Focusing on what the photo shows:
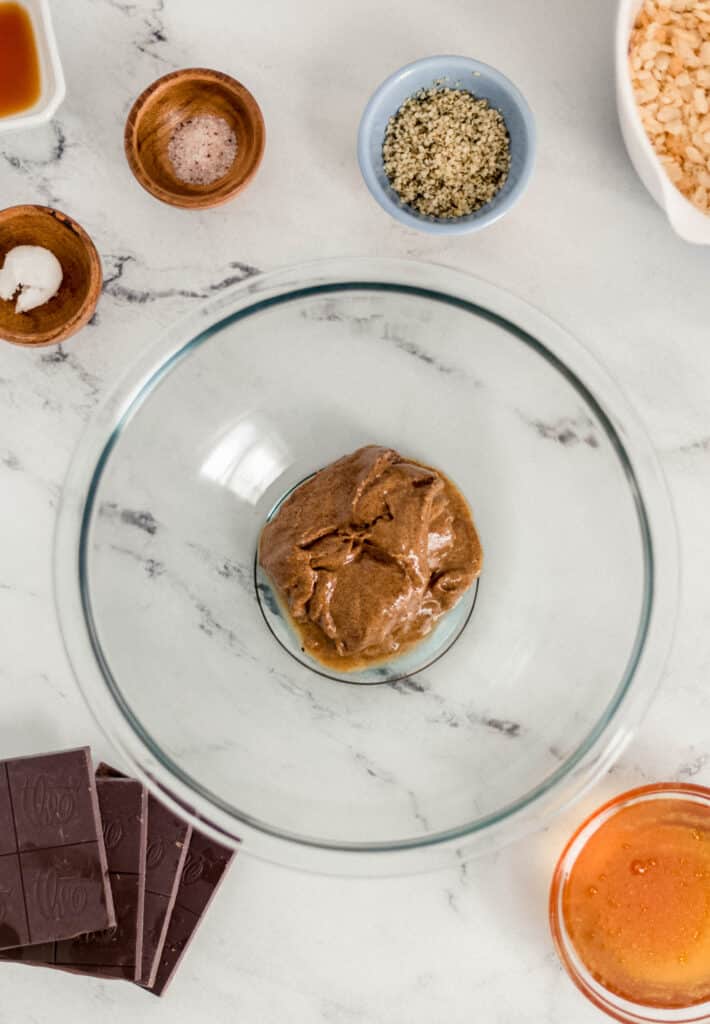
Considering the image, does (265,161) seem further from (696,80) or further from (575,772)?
(575,772)

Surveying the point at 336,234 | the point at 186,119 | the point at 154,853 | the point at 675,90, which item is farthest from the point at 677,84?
the point at 154,853

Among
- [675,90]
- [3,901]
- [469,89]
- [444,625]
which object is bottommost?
[3,901]

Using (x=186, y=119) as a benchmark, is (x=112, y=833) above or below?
below

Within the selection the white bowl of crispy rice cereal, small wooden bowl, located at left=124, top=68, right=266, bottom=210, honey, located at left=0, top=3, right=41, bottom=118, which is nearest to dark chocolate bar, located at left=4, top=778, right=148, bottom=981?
small wooden bowl, located at left=124, top=68, right=266, bottom=210

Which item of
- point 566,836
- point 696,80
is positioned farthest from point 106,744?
point 696,80

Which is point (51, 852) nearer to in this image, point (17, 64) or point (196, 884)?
point (196, 884)

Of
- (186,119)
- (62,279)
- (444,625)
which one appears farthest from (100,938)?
(186,119)
